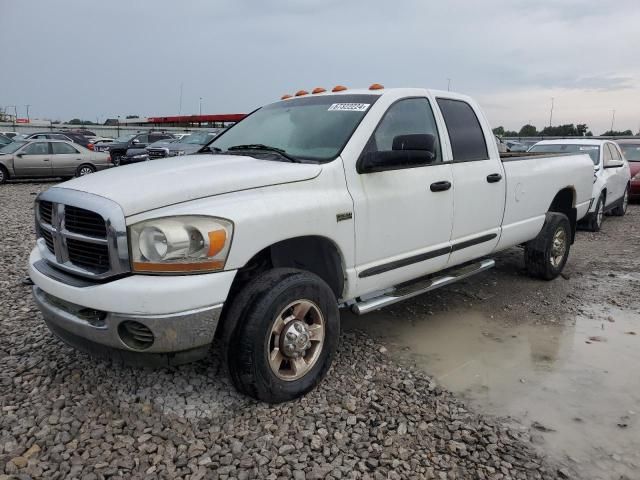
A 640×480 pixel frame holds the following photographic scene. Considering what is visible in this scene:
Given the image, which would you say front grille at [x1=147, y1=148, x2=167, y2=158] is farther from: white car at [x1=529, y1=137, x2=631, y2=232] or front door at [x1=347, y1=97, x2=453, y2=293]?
front door at [x1=347, y1=97, x2=453, y2=293]

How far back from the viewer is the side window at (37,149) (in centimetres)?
1552

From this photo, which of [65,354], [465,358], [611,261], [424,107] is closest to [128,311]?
[65,354]

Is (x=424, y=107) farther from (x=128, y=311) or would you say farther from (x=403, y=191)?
(x=128, y=311)

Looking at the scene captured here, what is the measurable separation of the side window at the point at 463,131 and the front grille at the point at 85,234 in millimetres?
2753

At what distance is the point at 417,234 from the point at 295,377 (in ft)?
4.65

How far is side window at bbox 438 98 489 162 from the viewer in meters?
4.36

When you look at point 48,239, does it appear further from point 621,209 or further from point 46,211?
point 621,209

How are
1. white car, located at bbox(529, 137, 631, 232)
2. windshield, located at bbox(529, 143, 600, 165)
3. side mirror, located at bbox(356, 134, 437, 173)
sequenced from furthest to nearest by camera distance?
windshield, located at bbox(529, 143, 600, 165)
white car, located at bbox(529, 137, 631, 232)
side mirror, located at bbox(356, 134, 437, 173)

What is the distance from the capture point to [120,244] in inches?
104

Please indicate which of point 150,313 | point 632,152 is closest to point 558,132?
point 632,152

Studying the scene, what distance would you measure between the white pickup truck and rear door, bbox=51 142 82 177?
529 inches

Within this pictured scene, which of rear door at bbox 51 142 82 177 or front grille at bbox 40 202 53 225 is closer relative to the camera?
front grille at bbox 40 202 53 225

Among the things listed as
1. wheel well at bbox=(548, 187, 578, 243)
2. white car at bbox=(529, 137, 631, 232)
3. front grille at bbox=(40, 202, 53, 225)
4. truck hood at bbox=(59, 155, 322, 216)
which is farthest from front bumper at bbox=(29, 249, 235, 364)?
white car at bbox=(529, 137, 631, 232)

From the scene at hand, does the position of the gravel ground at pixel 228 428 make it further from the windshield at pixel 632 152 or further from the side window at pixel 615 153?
the windshield at pixel 632 152
